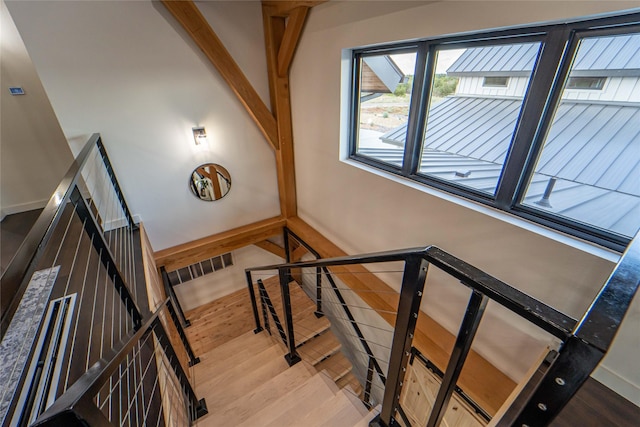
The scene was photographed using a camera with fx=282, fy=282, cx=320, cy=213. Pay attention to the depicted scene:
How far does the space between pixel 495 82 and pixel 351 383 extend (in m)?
3.69

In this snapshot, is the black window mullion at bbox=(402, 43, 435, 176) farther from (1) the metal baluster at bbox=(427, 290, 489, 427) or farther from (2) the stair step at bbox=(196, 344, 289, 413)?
(2) the stair step at bbox=(196, 344, 289, 413)

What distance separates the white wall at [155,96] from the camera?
2670 millimetres

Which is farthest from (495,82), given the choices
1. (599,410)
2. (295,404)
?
(295,404)

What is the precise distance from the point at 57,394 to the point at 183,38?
334cm

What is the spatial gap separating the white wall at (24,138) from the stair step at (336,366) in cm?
432

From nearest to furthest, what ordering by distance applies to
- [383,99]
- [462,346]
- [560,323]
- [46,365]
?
[560,323] < [462,346] < [46,365] < [383,99]

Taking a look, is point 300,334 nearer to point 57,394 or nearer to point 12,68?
point 57,394

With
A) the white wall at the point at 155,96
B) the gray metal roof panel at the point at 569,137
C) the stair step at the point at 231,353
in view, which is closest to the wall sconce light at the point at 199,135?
the white wall at the point at 155,96

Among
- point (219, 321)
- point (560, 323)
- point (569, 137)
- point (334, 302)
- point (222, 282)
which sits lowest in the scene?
point (219, 321)

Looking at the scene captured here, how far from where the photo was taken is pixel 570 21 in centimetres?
139

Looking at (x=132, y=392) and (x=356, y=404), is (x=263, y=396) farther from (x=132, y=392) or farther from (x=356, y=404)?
(x=132, y=392)

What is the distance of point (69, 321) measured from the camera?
164 centimetres

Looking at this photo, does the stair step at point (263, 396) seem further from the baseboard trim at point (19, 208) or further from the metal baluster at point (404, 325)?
the baseboard trim at point (19, 208)

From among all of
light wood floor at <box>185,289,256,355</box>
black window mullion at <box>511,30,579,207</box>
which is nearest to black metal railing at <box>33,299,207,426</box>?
black window mullion at <box>511,30,579,207</box>
